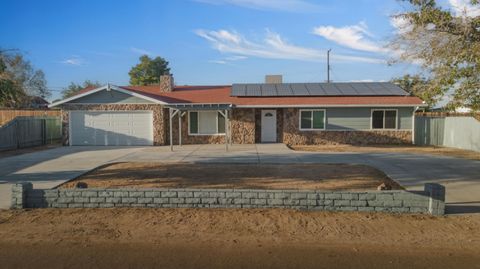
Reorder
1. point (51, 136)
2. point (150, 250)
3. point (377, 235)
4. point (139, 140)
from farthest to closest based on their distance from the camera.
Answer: point (51, 136)
point (139, 140)
point (377, 235)
point (150, 250)

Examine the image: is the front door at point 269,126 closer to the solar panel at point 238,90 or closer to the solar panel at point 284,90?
the solar panel at point 284,90

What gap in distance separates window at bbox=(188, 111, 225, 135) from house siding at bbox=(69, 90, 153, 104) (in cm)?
280

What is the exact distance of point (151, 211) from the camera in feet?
22.1

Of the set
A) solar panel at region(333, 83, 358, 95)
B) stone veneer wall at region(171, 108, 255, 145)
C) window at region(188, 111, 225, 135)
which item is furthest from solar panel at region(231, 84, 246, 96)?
solar panel at region(333, 83, 358, 95)

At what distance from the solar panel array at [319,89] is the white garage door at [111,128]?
19.2ft

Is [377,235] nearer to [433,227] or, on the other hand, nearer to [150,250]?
[433,227]

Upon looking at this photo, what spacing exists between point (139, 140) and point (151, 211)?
13876 mm

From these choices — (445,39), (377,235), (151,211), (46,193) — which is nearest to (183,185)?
(151,211)

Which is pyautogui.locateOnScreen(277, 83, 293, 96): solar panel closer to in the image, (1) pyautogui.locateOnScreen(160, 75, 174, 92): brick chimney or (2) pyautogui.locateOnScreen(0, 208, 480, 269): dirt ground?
(1) pyautogui.locateOnScreen(160, 75, 174, 92): brick chimney

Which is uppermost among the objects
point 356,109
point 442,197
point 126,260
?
point 356,109

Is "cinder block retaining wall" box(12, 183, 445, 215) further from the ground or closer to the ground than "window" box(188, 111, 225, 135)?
closer to the ground

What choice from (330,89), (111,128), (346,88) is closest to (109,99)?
(111,128)

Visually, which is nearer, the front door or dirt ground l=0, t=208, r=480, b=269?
dirt ground l=0, t=208, r=480, b=269

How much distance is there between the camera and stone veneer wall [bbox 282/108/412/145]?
20062 mm
